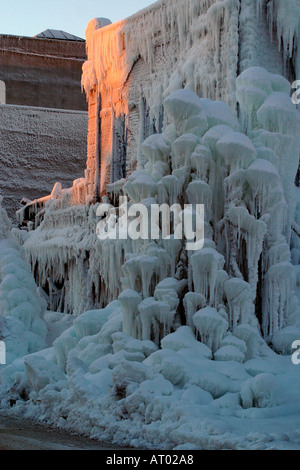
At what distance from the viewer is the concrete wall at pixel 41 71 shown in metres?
32.8

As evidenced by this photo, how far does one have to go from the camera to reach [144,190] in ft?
38.2

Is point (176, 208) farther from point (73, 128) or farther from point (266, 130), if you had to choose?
point (73, 128)

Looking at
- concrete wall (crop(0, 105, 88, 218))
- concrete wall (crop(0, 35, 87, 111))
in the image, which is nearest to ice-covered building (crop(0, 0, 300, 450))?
concrete wall (crop(0, 105, 88, 218))

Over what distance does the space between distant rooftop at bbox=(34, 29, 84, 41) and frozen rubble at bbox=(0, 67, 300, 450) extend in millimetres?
23392

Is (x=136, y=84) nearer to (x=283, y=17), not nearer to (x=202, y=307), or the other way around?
(x=283, y=17)

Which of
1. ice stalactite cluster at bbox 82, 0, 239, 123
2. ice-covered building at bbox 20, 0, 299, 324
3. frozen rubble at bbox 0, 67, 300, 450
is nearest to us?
frozen rubble at bbox 0, 67, 300, 450

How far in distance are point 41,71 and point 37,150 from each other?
4.78 m

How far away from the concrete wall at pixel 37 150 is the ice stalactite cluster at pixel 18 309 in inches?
562

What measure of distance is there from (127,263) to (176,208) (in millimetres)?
1130

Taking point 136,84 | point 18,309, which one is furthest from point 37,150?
point 18,309

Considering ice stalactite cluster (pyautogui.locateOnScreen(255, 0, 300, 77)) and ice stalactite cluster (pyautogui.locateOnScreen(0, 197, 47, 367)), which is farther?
ice stalactite cluster (pyautogui.locateOnScreen(255, 0, 300, 77))

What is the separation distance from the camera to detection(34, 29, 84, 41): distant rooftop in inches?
1340

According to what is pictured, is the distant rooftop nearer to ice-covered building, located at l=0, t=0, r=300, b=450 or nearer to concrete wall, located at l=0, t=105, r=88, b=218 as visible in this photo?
concrete wall, located at l=0, t=105, r=88, b=218
